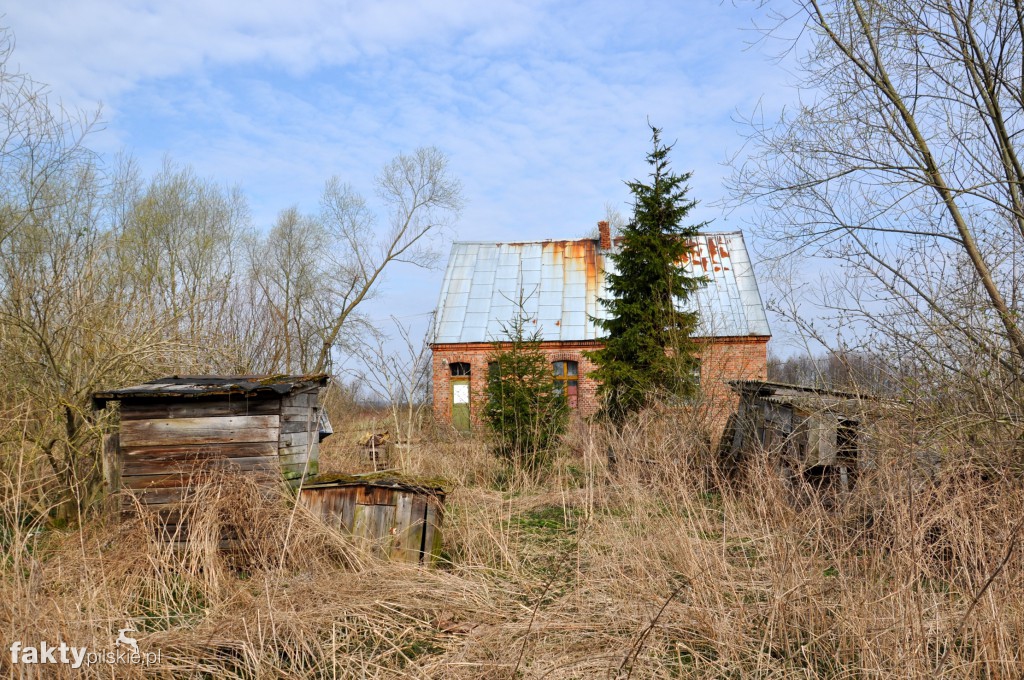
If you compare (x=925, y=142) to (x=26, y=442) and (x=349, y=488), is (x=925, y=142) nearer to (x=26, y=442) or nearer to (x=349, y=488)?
(x=349, y=488)

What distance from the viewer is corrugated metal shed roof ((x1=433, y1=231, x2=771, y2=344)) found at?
21.7m

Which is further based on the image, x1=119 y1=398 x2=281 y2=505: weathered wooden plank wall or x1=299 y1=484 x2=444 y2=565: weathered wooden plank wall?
x1=119 y1=398 x2=281 y2=505: weathered wooden plank wall

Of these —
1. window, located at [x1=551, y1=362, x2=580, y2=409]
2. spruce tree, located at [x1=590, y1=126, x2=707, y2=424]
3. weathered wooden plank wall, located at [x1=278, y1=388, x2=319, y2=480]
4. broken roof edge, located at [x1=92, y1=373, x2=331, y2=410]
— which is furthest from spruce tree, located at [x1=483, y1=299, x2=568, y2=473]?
window, located at [x1=551, y1=362, x2=580, y2=409]

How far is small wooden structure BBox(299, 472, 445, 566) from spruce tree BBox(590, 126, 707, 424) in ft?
24.1

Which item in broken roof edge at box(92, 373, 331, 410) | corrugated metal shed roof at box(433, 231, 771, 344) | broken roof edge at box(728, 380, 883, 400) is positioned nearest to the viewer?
broken roof edge at box(92, 373, 331, 410)

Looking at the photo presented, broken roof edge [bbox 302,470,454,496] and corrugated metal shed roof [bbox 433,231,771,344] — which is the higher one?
corrugated metal shed roof [bbox 433,231,771,344]

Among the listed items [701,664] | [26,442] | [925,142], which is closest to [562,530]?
[701,664]

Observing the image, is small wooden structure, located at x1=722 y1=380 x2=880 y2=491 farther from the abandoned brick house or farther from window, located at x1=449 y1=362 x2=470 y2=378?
window, located at x1=449 y1=362 x2=470 y2=378

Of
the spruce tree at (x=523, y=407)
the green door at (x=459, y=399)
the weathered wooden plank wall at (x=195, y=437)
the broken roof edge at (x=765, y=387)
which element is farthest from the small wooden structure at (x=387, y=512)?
the green door at (x=459, y=399)

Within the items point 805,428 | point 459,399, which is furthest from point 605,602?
point 459,399

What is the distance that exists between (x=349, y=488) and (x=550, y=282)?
678 inches

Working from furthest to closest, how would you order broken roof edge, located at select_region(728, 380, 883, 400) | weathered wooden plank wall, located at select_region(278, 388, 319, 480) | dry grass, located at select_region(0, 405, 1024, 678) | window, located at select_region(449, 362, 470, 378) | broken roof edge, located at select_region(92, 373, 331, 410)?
window, located at select_region(449, 362, 470, 378), broken roof edge, located at select_region(728, 380, 883, 400), weathered wooden plank wall, located at select_region(278, 388, 319, 480), broken roof edge, located at select_region(92, 373, 331, 410), dry grass, located at select_region(0, 405, 1024, 678)

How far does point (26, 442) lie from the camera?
7742 millimetres

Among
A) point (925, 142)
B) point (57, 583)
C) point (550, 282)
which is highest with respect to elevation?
point (550, 282)
